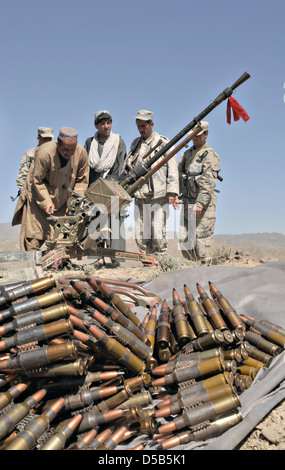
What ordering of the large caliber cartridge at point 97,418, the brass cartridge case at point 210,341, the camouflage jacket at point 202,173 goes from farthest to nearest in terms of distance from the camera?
the camouflage jacket at point 202,173
the brass cartridge case at point 210,341
the large caliber cartridge at point 97,418

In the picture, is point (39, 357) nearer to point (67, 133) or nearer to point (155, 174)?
point (67, 133)

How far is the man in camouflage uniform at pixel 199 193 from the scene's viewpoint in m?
11.0

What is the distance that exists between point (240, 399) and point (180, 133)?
701cm

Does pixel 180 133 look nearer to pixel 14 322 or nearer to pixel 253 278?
pixel 253 278

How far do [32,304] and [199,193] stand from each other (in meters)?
7.99

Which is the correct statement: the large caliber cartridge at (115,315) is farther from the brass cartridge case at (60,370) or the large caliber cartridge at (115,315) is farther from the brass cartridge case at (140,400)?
the brass cartridge case at (60,370)

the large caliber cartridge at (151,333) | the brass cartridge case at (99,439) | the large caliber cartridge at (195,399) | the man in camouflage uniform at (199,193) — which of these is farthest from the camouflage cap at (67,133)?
the brass cartridge case at (99,439)

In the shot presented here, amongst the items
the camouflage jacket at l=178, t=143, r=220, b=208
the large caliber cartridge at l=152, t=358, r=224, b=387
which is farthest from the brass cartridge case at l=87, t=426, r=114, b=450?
A: the camouflage jacket at l=178, t=143, r=220, b=208

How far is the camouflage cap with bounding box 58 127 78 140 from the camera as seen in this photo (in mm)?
8711

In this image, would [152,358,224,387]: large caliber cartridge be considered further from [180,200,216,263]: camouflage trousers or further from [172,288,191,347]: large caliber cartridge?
[180,200,216,263]: camouflage trousers

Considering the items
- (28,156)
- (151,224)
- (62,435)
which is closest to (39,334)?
(62,435)

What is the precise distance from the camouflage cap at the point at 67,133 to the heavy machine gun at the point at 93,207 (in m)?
1.05

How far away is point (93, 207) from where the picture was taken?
9.19m

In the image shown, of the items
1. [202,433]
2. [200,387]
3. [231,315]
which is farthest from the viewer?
[231,315]
